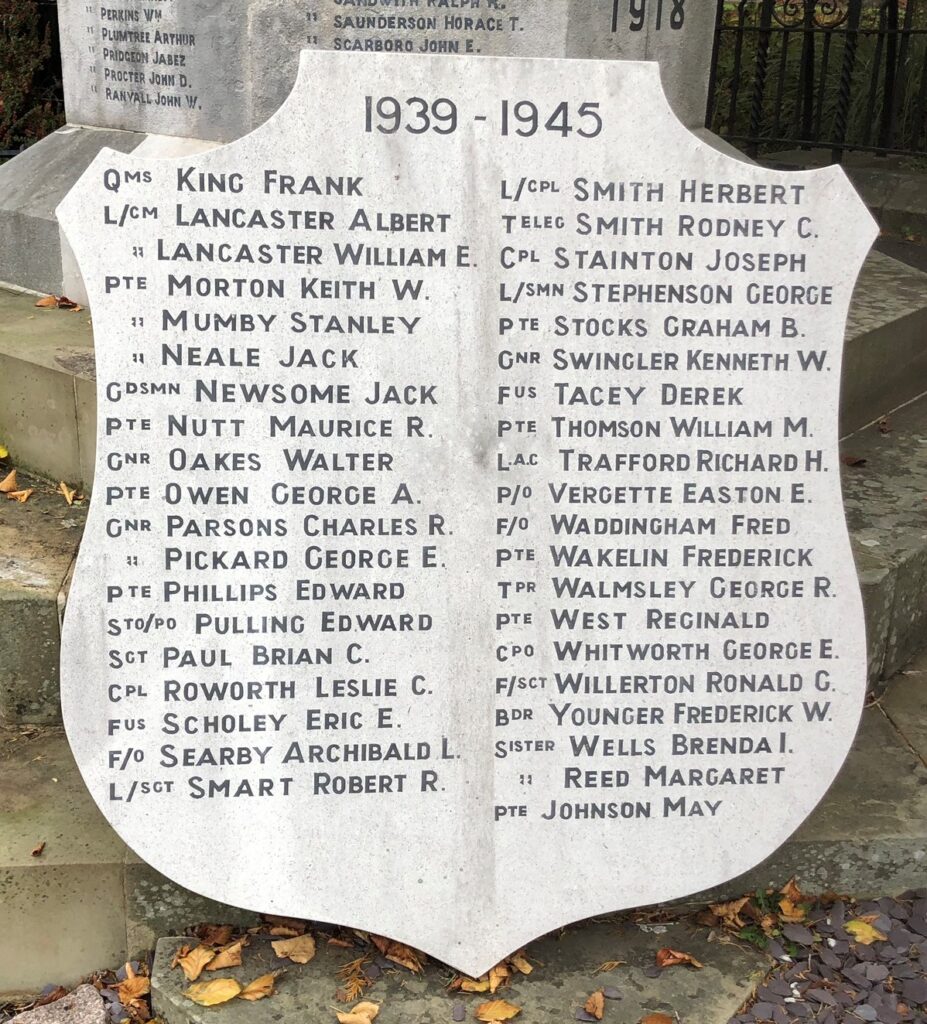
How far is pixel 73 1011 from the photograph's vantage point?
249cm

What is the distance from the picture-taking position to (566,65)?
216cm

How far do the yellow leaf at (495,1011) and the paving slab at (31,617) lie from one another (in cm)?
130

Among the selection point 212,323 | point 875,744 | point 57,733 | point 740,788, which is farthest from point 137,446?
point 875,744

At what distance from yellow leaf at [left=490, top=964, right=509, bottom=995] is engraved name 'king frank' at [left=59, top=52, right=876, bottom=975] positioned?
44mm

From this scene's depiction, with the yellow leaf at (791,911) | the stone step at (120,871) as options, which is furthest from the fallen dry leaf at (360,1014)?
the yellow leaf at (791,911)

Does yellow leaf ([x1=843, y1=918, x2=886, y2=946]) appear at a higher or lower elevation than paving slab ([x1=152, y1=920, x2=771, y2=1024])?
lower

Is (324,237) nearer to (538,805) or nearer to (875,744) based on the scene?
(538,805)

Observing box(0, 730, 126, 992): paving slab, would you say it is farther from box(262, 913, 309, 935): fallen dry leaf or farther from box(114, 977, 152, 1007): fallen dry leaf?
box(262, 913, 309, 935): fallen dry leaf

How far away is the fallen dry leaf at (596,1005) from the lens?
232 centimetres

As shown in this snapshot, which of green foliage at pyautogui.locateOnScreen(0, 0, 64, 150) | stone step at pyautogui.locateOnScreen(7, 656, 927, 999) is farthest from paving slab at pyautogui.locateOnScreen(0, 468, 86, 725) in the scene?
green foliage at pyautogui.locateOnScreen(0, 0, 64, 150)

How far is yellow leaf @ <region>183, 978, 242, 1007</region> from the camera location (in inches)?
91.0

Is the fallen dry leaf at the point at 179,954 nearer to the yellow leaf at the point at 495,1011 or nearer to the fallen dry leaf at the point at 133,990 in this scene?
the fallen dry leaf at the point at 133,990

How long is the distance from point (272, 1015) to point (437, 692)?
705 millimetres

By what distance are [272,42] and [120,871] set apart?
2.47 metres
